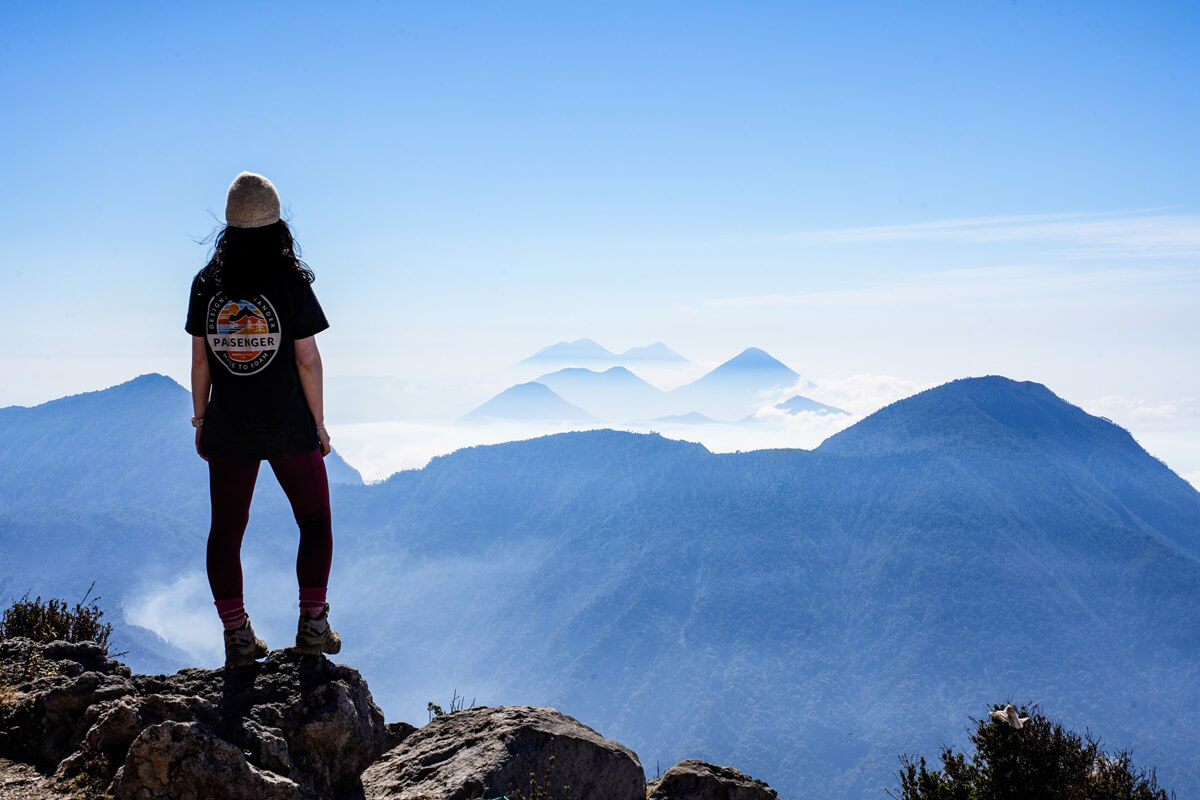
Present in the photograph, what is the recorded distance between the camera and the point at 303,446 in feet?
19.7

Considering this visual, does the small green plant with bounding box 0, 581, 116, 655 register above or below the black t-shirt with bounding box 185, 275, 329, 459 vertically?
below

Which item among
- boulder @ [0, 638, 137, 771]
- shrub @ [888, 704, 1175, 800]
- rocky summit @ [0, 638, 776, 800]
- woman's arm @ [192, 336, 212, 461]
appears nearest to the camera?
rocky summit @ [0, 638, 776, 800]

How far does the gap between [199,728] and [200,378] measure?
2.27 m

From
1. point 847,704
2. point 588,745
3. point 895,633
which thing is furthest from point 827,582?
point 588,745

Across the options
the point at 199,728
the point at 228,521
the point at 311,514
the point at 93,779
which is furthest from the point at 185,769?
the point at 311,514

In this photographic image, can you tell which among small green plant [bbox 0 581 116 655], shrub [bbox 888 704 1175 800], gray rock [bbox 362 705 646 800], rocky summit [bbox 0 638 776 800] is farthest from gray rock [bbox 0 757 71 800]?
shrub [bbox 888 704 1175 800]

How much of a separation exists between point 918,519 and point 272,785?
201 metres

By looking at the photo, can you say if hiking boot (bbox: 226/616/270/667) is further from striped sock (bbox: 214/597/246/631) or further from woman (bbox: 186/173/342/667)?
woman (bbox: 186/173/342/667)

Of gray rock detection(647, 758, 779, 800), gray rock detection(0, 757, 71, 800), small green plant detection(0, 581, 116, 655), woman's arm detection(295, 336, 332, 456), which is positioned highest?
woman's arm detection(295, 336, 332, 456)

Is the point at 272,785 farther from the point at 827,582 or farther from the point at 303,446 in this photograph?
the point at 827,582

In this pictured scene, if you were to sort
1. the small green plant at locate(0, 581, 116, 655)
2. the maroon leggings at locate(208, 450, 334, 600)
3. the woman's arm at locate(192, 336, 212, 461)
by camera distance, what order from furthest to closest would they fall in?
1. the small green plant at locate(0, 581, 116, 655)
2. the maroon leggings at locate(208, 450, 334, 600)
3. the woman's arm at locate(192, 336, 212, 461)

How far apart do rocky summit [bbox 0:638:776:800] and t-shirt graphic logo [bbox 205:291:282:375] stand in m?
2.19

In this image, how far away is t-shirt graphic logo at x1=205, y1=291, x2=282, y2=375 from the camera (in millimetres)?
5785

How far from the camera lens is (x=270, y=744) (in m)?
5.41
